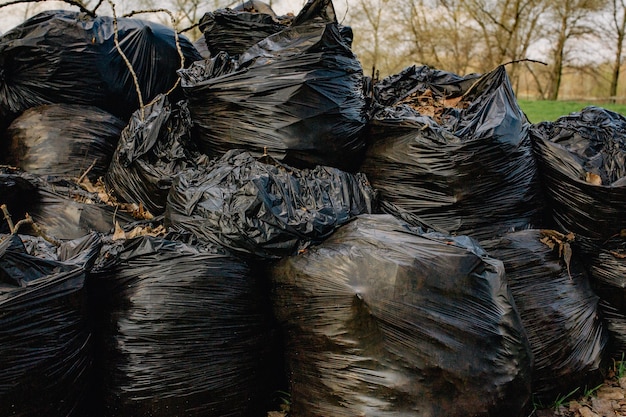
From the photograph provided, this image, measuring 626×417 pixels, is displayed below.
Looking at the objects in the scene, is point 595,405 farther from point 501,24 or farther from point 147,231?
point 501,24

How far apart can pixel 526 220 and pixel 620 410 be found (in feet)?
2.78

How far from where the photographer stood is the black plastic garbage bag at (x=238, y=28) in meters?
2.94

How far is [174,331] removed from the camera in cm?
179

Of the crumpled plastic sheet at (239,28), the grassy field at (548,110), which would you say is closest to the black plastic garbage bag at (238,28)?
the crumpled plastic sheet at (239,28)

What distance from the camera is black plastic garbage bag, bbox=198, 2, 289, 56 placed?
2939mm

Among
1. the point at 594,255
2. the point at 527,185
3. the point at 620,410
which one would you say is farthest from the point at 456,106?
the point at 620,410

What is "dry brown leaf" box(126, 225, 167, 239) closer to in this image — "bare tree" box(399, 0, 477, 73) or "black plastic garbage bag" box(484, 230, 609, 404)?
"black plastic garbage bag" box(484, 230, 609, 404)

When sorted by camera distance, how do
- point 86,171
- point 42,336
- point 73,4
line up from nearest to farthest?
point 42,336
point 73,4
point 86,171

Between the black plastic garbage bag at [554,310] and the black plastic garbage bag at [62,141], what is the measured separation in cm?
203

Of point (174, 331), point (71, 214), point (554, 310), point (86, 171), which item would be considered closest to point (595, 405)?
point (554, 310)

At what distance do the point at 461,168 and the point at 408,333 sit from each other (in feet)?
2.97

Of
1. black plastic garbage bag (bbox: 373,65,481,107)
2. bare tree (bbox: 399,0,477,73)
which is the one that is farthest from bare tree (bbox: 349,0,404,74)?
black plastic garbage bag (bbox: 373,65,481,107)

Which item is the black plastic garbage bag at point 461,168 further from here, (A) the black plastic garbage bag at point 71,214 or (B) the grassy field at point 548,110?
(B) the grassy field at point 548,110

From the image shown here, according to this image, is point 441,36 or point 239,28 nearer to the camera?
point 239,28
